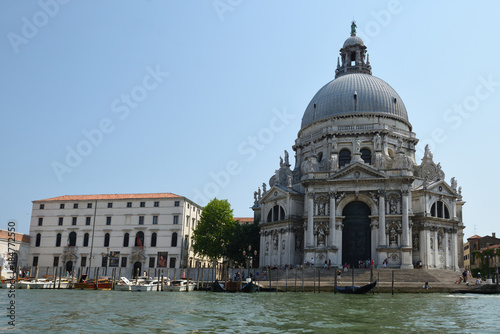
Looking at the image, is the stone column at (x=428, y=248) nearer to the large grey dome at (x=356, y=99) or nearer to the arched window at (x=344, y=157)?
the arched window at (x=344, y=157)

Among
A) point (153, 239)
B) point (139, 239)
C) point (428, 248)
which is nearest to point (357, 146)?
point (428, 248)

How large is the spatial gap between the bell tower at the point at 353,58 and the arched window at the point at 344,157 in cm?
1226

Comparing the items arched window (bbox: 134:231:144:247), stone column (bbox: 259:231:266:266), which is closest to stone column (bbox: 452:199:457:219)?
stone column (bbox: 259:231:266:266)

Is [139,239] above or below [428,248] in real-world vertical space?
above

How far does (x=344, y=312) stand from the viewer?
68.9 ft

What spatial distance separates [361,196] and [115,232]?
28.0m

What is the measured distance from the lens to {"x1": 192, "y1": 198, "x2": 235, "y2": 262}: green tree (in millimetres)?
53688

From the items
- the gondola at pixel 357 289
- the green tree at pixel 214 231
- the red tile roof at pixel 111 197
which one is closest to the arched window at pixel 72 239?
the red tile roof at pixel 111 197

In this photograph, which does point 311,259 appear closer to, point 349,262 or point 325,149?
point 349,262

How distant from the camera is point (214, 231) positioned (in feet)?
178

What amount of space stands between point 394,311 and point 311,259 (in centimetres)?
2358

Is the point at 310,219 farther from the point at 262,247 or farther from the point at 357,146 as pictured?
the point at 262,247

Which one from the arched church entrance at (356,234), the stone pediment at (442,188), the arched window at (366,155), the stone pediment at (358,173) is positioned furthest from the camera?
the arched window at (366,155)

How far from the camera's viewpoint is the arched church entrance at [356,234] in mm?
44906
